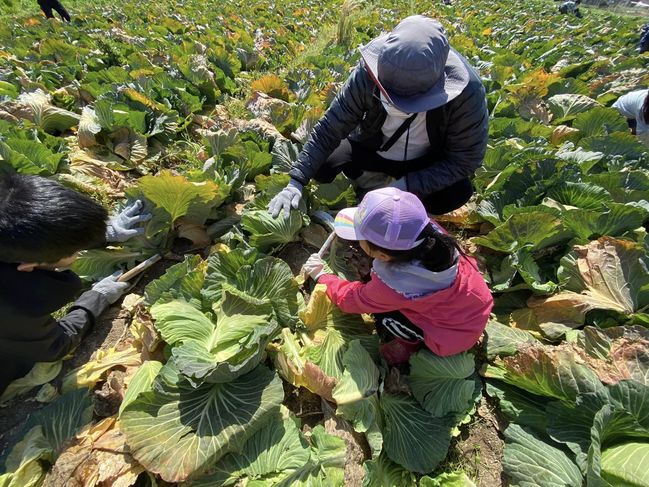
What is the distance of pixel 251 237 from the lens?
2.87 m

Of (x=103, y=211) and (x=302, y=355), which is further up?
(x=103, y=211)

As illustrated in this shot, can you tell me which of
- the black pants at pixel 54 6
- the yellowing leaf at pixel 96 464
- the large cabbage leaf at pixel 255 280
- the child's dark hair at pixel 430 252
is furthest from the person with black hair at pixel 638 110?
the black pants at pixel 54 6

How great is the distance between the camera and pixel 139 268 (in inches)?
113

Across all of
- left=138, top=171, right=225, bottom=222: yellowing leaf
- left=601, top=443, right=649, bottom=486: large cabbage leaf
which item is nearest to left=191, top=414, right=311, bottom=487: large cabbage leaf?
left=601, top=443, right=649, bottom=486: large cabbage leaf

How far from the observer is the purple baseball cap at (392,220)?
5.92 feet

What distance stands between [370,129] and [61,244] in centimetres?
213

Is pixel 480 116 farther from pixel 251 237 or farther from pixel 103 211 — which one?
pixel 103 211

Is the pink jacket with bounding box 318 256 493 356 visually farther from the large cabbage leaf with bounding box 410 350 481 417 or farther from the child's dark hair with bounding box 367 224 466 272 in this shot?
the child's dark hair with bounding box 367 224 466 272

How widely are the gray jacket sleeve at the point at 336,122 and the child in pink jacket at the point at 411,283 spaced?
791 millimetres

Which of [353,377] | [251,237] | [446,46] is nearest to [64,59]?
[251,237]

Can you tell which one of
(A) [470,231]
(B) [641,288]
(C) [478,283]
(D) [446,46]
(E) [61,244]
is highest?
(D) [446,46]

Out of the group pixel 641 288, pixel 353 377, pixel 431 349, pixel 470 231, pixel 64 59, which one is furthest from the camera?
pixel 64 59

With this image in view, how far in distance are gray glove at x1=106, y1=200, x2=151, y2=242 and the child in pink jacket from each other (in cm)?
152

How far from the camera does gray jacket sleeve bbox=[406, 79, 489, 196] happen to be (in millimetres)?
2439
